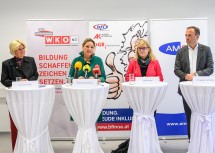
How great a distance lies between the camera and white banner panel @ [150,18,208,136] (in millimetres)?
4523

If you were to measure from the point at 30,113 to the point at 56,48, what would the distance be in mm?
1585

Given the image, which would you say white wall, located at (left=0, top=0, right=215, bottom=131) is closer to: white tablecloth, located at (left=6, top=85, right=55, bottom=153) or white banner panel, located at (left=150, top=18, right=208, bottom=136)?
white banner panel, located at (left=150, top=18, right=208, bottom=136)

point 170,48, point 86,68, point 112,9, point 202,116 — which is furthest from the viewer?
point 112,9

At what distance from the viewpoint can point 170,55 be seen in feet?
15.0

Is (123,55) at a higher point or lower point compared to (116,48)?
lower

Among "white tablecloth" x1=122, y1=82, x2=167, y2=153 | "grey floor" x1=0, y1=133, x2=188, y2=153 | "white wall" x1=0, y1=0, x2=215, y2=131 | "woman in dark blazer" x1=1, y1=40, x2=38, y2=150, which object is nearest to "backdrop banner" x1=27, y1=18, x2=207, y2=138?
"grey floor" x1=0, y1=133, x2=188, y2=153

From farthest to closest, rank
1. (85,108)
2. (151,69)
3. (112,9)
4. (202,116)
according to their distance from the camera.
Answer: (112,9)
(151,69)
(202,116)
(85,108)

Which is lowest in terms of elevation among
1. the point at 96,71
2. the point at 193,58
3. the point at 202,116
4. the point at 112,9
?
the point at 202,116

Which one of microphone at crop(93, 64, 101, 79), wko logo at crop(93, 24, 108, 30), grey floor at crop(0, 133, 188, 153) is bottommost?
grey floor at crop(0, 133, 188, 153)

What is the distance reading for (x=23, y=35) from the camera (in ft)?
16.2

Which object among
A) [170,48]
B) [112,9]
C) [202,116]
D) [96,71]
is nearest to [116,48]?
[112,9]

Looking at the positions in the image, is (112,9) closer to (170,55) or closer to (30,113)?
(170,55)

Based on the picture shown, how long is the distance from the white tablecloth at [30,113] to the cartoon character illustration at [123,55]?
1520 millimetres

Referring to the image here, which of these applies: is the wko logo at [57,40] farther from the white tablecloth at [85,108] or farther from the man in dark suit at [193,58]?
the man in dark suit at [193,58]
